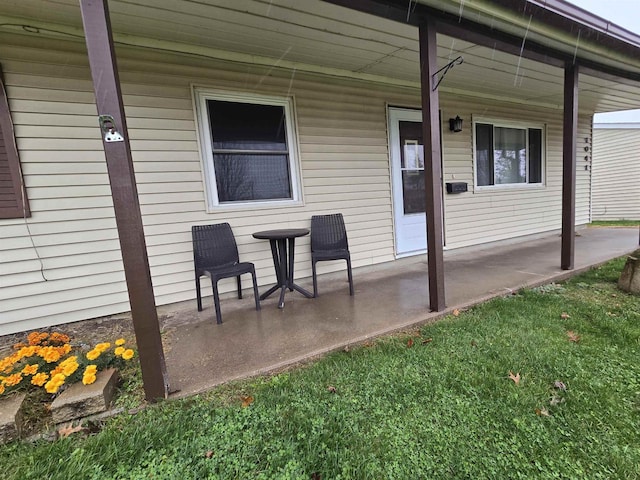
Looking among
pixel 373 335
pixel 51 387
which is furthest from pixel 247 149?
pixel 51 387

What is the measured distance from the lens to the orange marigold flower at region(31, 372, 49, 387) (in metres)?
1.58

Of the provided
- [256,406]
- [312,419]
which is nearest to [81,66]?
[256,406]

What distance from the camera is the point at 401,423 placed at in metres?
1.46

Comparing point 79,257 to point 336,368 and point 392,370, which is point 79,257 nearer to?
point 336,368

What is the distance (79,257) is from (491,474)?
3.29 meters

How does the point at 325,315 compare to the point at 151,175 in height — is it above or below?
below

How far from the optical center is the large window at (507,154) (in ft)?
17.1

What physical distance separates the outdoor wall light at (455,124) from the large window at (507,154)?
23.3 inches

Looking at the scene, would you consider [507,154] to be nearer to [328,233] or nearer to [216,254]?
[328,233]

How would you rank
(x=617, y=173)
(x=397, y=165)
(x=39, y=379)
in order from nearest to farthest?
(x=39, y=379) → (x=397, y=165) → (x=617, y=173)

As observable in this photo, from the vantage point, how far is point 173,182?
302cm

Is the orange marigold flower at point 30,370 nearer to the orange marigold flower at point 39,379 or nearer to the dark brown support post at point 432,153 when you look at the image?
the orange marigold flower at point 39,379

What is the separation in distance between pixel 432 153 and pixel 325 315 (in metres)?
1.64

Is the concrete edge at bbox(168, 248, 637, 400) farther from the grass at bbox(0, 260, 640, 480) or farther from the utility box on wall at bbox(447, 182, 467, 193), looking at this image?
the utility box on wall at bbox(447, 182, 467, 193)
